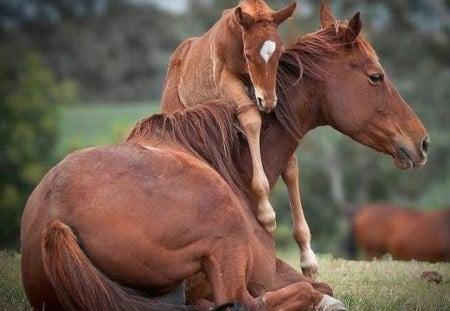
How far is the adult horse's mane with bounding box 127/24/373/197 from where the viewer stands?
6.11 meters

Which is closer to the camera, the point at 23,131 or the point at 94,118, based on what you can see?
the point at 23,131

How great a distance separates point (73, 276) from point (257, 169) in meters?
1.75

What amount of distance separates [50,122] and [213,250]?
24462mm

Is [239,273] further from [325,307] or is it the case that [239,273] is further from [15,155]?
[15,155]

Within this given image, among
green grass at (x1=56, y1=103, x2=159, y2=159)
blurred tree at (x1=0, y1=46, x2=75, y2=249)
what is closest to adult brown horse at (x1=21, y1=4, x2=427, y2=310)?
blurred tree at (x1=0, y1=46, x2=75, y2=249)

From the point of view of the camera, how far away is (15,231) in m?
24.3

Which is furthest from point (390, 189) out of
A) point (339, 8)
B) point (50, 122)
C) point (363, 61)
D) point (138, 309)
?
point (138, 309)

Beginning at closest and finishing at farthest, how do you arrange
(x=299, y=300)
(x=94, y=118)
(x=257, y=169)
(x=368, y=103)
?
(x=299, y=300)
(x=257, y=169)
(x=368, y=103)
(x=94, y=118)

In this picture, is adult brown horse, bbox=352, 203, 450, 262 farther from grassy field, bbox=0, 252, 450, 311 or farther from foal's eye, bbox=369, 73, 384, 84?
foal's eye, bbox=369, 73, 384, 84

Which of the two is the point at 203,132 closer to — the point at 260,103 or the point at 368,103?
the point at 260,103

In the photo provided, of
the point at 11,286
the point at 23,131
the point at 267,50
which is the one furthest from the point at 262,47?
the point at 23,131

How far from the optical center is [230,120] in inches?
248

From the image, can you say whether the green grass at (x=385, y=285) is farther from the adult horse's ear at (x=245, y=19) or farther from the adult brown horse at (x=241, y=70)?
the adult horse's ear at (x=245, y=19)

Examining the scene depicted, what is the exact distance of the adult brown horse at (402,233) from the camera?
1997 cm
